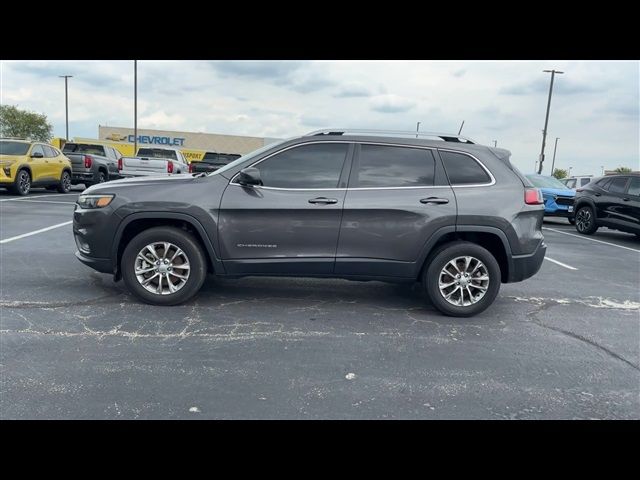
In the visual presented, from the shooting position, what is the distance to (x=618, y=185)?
476 inches

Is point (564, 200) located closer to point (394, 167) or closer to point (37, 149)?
point (394, 167)

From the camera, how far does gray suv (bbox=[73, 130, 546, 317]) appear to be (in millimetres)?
4914

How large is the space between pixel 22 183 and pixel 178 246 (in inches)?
462

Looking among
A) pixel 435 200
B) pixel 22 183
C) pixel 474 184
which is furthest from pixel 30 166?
pixel 474 184

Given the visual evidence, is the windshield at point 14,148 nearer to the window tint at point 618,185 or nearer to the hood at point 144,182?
the hood at point 144,182

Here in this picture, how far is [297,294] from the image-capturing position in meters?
5.68

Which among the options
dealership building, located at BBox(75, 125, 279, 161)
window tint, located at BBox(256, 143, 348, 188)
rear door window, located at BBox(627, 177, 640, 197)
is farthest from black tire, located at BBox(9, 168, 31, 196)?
dealership building, located at BBox(75, 125, 279, 161)

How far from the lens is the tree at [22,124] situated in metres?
54.1

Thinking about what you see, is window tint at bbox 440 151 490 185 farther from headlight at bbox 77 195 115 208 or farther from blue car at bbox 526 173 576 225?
blue car at bbox 526 173 576 225

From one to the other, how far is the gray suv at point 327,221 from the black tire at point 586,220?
8.77 meters

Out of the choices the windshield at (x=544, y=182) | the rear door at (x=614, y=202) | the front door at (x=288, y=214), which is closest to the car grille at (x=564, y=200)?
the windshield at (x=544, y=182)

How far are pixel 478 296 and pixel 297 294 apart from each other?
1.96 metres

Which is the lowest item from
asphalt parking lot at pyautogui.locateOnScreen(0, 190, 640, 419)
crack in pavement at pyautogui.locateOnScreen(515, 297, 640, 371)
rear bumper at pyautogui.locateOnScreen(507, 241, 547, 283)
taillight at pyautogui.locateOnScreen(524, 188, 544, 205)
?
asphalt parking lot at pyautogui.locateOnScreen(0, 190, 640, 419)

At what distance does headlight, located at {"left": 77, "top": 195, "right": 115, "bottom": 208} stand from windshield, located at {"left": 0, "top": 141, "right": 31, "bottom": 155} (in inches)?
438
